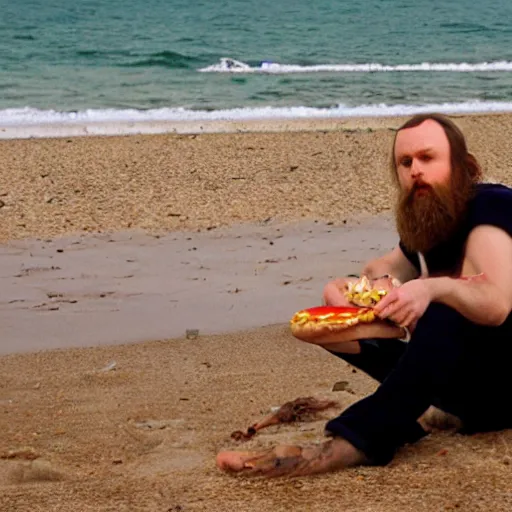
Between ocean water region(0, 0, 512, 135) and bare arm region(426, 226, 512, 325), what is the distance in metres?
12.2

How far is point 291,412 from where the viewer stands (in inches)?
172

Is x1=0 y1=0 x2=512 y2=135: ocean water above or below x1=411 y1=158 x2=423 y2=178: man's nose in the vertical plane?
below

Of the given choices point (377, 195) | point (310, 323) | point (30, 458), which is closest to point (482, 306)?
point (310, 323)

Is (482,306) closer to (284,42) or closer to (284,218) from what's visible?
(284,218)

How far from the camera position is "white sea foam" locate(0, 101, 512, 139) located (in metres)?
14.2

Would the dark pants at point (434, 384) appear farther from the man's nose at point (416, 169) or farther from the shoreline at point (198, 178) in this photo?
the shoreline at point (198, 178)

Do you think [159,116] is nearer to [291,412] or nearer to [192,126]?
[192,126]

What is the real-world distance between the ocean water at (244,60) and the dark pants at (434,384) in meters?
12.0

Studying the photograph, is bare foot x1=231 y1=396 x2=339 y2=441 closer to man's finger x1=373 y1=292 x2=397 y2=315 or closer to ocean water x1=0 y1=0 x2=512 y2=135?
man's finger x1=373 y1=292 x2=397 y2=315

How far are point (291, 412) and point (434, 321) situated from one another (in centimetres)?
113

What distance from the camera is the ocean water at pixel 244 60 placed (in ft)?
55.9

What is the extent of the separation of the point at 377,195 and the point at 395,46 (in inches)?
744

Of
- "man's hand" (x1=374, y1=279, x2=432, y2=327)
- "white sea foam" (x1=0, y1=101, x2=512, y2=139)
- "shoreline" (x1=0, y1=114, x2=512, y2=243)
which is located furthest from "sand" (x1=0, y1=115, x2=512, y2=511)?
"white sea foam" (x1=0, y1=101, x2=512, y2=139)

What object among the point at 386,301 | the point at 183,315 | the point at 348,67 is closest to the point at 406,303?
the point at 386,301
